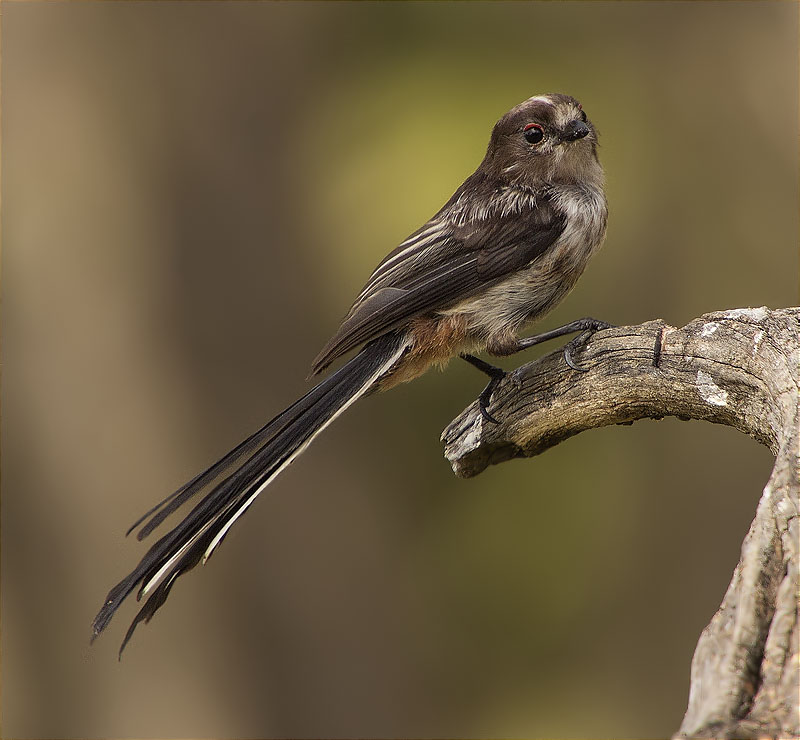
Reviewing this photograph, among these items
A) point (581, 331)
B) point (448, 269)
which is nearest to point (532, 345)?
point (581, 331)

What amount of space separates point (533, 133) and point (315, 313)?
4.06 metres

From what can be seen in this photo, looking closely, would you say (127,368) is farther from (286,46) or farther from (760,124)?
(760,124)

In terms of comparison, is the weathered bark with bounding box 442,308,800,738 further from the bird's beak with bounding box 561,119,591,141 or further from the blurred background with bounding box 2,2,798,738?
the blurred background with bounding box 2,2,798,738

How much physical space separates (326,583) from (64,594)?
2.08m

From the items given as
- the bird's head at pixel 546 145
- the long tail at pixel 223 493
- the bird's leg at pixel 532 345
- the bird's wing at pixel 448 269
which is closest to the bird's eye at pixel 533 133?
the bird's head at pixel 546 145

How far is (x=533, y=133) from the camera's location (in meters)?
4.34

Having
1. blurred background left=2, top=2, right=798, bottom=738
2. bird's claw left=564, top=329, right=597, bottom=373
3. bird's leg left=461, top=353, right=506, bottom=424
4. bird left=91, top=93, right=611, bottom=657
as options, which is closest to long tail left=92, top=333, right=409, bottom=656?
bird left=91, top=93, right=611, bottom=657

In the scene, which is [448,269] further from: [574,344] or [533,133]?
[533,133]

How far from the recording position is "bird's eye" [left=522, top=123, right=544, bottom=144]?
14.2 feet

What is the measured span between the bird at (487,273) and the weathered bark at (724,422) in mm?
136

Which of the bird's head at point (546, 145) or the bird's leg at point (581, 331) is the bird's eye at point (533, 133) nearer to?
the bird's head at point (546, 145)

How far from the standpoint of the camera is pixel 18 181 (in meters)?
7.54

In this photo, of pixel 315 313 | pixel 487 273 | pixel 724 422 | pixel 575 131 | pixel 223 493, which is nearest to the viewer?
pixel 223 493

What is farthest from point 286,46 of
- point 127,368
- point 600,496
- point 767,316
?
point 767,316
